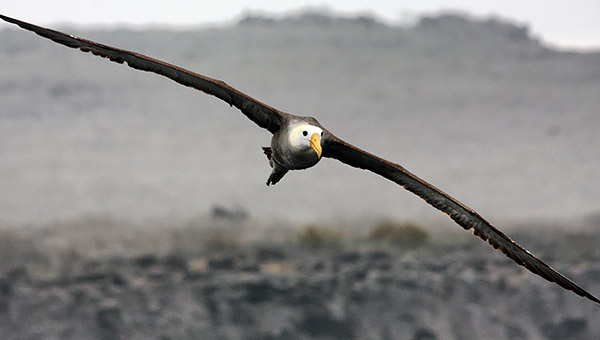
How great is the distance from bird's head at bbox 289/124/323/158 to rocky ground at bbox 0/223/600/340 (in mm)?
104261

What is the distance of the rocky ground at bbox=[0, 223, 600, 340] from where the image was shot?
12312 cm

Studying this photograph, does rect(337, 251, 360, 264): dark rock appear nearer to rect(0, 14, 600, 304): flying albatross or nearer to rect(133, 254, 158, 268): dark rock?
rect(133, 254, 158, 268): dark rock

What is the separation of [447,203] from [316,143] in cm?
520

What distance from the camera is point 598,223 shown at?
118438mm

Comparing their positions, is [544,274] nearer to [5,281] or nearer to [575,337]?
[575,337]

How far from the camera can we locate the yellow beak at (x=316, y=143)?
17922 mm

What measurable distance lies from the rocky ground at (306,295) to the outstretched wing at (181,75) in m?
103

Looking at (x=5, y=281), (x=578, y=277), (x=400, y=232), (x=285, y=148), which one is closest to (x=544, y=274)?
(x=285, y=148)

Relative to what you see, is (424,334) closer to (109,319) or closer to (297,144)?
(109,319)

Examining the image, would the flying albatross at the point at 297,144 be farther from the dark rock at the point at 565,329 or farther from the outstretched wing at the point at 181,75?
the dark rock at the point at 565,329

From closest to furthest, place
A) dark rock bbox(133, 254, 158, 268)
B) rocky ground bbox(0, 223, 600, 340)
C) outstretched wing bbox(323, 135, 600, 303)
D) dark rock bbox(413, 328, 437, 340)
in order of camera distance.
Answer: outstretched wing bbox(323, 135, 600, 303)
rocky ground bbox(0, 223, 600, 340)
dark rock bbox(133, 254, 158, 268)
dark rock bbox(413, 328, 437, 340)

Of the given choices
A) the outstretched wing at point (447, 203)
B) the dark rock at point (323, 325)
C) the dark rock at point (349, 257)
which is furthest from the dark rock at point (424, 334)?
the outstretched wing at point (447, 203)

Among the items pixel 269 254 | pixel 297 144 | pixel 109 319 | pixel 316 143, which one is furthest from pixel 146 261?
pixel 316 143

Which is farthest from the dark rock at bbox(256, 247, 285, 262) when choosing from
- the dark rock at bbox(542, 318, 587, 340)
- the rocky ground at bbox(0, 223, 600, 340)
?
the dark rock at bbox(542, 318, 587, 340)
